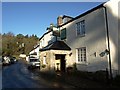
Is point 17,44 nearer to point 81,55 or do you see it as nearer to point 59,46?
point 59,46

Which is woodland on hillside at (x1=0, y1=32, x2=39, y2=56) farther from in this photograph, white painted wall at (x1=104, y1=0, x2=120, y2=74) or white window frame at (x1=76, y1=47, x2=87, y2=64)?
white painted wall at (x1=104, y1=0, x2=120, y2=74)

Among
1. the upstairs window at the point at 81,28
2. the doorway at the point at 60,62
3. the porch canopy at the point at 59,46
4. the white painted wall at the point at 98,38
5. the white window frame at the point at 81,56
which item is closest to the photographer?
the white painted wall at the point at 98,38

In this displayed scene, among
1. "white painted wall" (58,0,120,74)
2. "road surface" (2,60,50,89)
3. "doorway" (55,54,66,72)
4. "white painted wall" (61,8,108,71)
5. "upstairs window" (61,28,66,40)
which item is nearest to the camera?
"road surface" (2,60,50,89)

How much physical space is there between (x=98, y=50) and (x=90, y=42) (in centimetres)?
170

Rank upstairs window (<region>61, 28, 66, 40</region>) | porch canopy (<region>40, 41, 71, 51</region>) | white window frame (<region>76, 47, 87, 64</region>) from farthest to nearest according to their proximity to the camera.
→ upstairs window (<region>61, 28, 66, 40</region>), porch canopy (<region>40, 41, 71, 51</region>), white window frame (<region>76, 47, 87, 64</region>)

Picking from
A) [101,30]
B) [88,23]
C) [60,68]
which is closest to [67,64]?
[60,68]

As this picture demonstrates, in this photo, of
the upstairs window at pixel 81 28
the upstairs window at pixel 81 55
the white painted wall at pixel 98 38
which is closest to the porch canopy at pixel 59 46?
the white painted wall at pixel 98 38

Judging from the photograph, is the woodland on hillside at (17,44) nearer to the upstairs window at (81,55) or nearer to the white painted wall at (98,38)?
the upstairs window at (81,55)

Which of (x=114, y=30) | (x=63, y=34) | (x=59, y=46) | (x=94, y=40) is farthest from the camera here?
(x=63, y=34)

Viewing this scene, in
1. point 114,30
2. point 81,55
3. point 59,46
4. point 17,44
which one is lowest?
point 81,55

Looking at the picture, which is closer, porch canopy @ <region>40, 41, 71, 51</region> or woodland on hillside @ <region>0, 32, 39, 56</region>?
porch canopy @ <region>40, 41, 71, 51</region>

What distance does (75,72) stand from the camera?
74.0 feet

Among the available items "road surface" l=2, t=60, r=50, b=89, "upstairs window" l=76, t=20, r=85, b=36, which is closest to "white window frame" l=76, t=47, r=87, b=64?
"upstairs window" l=76, t=20, r=85, b=36

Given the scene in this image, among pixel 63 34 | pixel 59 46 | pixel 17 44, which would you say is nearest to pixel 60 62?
pixel 59 46
